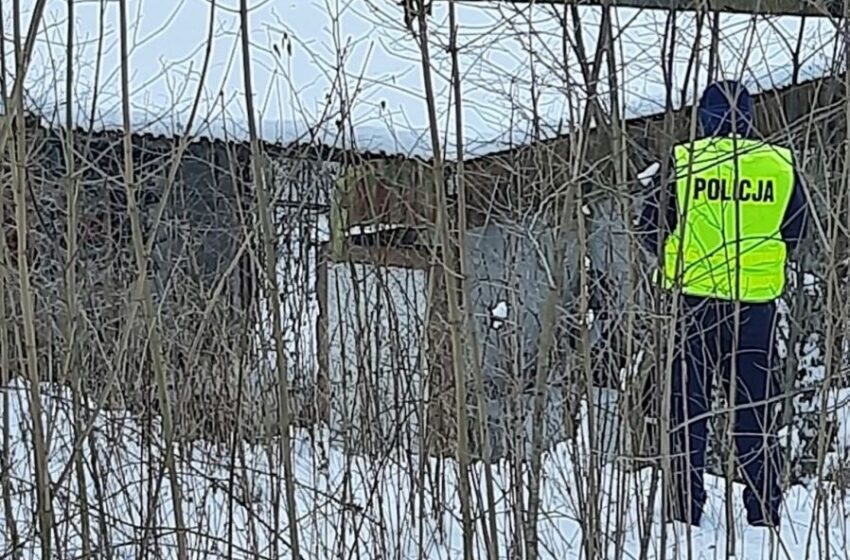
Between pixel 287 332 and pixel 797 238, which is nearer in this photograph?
pixel 797 238

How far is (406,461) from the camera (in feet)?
10.3

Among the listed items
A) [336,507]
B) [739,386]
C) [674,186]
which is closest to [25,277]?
[336,507]

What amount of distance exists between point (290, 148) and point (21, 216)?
7.05 feet

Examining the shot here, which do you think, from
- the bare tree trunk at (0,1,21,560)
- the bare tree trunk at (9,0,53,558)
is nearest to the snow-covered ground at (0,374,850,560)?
the bare tree trunk at (0,1,21,560)

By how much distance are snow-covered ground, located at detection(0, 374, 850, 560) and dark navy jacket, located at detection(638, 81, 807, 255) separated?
1.87 feet

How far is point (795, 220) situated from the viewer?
366 cm

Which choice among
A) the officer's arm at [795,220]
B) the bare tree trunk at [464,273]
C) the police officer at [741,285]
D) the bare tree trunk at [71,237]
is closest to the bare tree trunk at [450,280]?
the bare tree trunk at [464,273]

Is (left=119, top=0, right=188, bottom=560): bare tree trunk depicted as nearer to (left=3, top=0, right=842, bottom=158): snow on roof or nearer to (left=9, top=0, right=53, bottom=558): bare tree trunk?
(left=9, top=0, right=53, bottom=558): bare tree trunk

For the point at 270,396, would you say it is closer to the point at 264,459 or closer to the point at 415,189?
the point at 264,459

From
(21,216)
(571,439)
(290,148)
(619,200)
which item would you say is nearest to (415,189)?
(290,148)

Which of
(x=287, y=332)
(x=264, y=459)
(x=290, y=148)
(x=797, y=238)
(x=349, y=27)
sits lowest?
(x=264, y=459)

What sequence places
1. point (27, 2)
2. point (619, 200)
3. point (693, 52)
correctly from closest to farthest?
point (693, 52) < point (619, 200) < point (27, 2)

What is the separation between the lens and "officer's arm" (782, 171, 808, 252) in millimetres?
3572

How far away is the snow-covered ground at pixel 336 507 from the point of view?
249 centimetres
